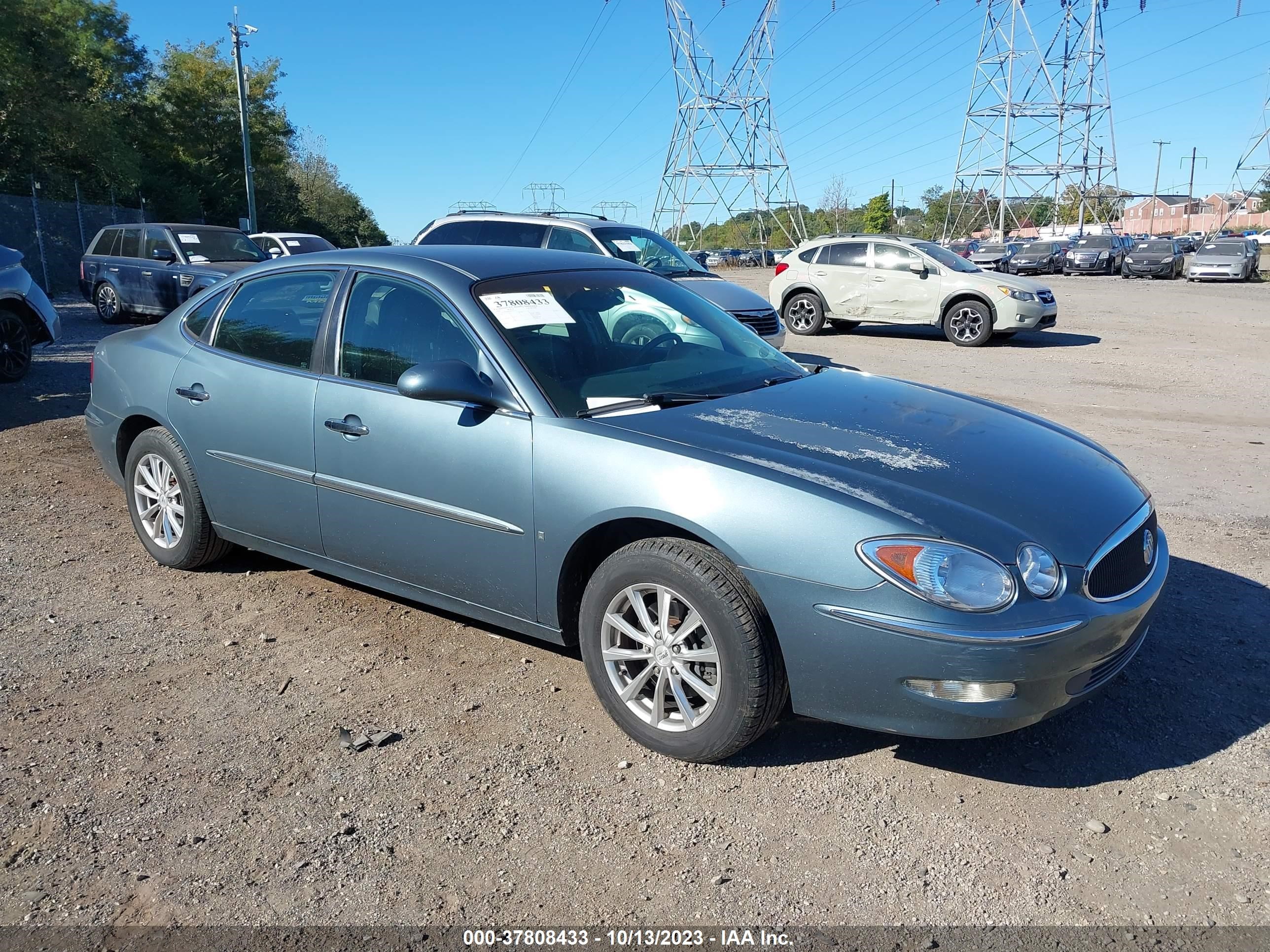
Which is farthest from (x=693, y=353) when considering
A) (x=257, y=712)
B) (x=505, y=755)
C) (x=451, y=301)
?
(x=257, y=712)

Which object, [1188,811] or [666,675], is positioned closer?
[1188,811]

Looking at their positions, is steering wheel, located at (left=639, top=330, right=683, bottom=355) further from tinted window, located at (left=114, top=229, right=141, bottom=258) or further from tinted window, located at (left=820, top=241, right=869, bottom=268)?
tinted window, located at (left=114, top=229, right=141, bottom=258)

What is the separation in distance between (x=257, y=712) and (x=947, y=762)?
8.01 feet

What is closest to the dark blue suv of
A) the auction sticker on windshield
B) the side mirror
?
the auction sticker on windshield

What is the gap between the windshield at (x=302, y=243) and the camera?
21453 millimetres

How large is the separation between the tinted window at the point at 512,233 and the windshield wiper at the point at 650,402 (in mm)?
8848

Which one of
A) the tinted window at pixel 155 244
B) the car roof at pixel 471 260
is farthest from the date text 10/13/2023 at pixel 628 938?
the tinted window at pixel 155 244

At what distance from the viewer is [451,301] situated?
397 cm

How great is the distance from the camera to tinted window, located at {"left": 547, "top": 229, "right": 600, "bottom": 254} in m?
12.0

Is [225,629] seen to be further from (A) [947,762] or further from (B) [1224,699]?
(B) [1224,699]

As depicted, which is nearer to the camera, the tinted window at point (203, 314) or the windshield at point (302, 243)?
the tinted window at point (203, 314)

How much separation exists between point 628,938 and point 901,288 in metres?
14.7

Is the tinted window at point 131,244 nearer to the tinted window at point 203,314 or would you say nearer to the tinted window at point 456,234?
the tinted window at point 456,234

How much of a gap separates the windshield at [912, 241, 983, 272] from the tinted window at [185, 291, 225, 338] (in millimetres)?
13101
